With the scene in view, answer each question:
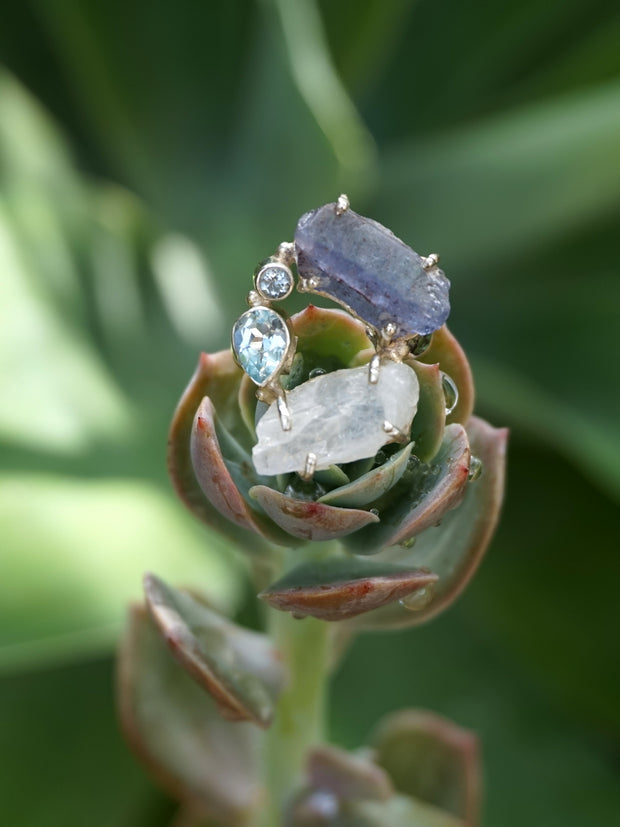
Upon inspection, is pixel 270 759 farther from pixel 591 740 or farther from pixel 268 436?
pixel 591 740

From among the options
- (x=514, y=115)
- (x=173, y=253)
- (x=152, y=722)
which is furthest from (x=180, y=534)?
(x=514, y=115)

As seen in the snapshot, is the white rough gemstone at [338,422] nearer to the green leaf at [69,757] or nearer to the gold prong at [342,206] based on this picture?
the gold prong at [342,206]

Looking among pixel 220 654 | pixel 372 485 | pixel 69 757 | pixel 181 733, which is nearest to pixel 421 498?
pixel 372 485

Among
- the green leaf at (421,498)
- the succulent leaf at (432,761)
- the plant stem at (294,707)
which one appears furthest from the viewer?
the succulent leaf at (432,761)

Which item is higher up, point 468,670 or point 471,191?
point 471,191

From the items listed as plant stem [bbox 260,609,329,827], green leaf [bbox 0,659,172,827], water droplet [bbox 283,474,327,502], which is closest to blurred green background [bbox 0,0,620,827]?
green leaf [bbox 0,659,172,827]

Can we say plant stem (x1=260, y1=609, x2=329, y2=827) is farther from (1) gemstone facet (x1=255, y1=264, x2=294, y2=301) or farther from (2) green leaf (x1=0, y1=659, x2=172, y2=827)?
(2) green leaf (x1=0, y1=659, x2=172, y2=827)

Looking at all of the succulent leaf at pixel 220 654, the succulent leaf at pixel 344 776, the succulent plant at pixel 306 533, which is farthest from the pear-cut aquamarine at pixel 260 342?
the succulent leaf at pixel 344 776
